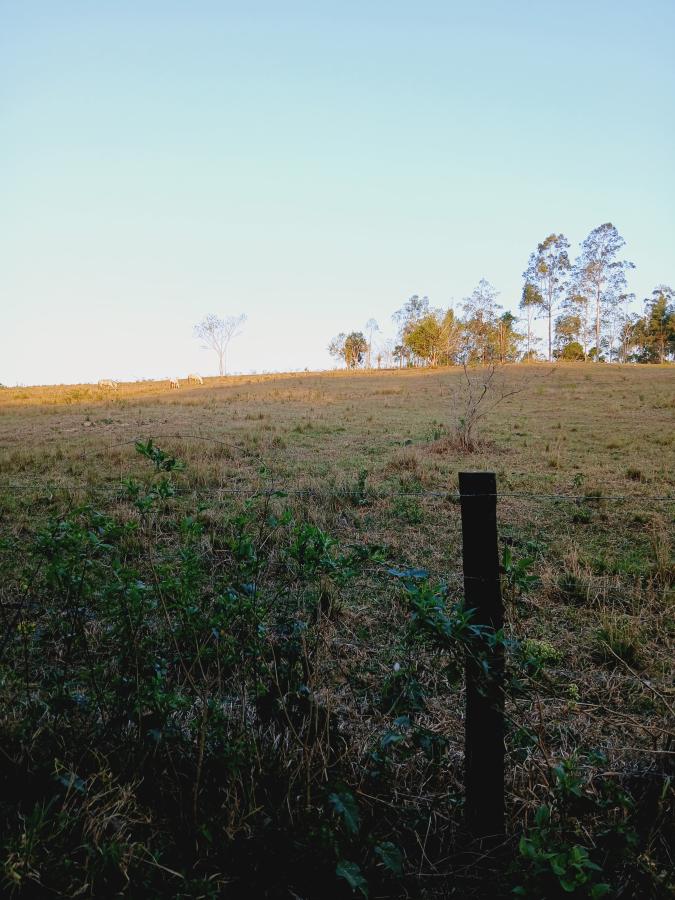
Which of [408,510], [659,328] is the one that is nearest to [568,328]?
[659,328]

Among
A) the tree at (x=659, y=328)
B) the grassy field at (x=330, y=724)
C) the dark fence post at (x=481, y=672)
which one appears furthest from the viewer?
the tree at (x=659, y=328)

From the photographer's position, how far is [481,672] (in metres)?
2.29

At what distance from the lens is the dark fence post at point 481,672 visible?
7.66 ft

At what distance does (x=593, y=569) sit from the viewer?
500 centimetres

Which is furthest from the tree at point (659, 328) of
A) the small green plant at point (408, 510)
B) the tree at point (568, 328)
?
the small green plant at point (408, 510)

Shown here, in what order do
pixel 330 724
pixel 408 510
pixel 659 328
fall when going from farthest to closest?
pixel 659 328 → pixel 408 510 → pixel 330 724

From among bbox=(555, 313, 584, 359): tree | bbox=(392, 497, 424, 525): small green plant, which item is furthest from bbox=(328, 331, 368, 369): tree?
bbox=(392, 497, 424, 525): small green plant

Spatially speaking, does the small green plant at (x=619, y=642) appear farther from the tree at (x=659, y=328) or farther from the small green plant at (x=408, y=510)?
the tree at (x=659, y=328)

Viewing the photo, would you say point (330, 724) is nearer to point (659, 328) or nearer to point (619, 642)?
point (619, 642)

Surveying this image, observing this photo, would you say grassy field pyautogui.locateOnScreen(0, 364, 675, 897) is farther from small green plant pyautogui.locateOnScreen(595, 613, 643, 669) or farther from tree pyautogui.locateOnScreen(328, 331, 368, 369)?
tree pyautogui.locateOnScreen(328, 331, 368, 369)

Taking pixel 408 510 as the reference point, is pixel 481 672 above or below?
above

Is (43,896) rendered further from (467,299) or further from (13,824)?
(467,299)

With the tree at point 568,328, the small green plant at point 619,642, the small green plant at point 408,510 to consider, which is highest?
the tree at point 568,328

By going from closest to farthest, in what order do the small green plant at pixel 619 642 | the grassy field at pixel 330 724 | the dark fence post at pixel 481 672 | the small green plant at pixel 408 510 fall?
the grassy field at pixel 330 724, the dark fence post at pixel 481 672, the small green plant at pixel 619 642, the small green plant at pixel 408 510
